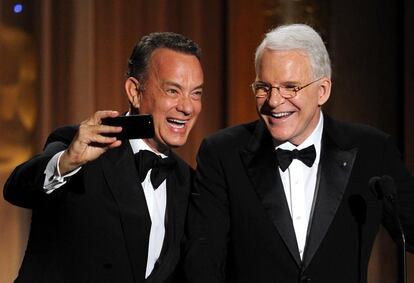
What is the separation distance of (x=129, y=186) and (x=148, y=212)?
3.5 inches

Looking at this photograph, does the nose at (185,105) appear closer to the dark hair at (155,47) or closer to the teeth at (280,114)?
the dark hair at (155,47)

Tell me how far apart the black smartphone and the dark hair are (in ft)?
1.45

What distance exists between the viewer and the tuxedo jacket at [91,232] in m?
2.16

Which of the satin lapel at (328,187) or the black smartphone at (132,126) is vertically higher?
the black smartphone at (132,126)

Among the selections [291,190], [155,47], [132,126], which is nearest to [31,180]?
[132,126]

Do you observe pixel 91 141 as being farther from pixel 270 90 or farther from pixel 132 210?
pixel 270 90

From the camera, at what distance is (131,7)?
11.6 ft

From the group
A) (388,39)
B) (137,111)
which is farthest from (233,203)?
(388,39)

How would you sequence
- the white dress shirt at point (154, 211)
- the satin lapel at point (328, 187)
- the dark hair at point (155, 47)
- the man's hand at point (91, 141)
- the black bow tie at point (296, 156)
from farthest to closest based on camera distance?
the dark hair at point (155, 47) → the white dress shirt at point (154, 211) → the black bow tie at point (296, 156) → the satin lapel at point (328, 187) → the man's hand at point (91, 141)

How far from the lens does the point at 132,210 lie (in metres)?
2.17

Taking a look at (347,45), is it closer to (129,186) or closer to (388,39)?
(388,39)

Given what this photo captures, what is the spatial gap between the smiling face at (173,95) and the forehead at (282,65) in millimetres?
280

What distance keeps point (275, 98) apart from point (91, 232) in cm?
62

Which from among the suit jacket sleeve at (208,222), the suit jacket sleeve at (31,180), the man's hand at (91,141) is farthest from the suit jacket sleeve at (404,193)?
the suit jacket sleeve at (31,180)
